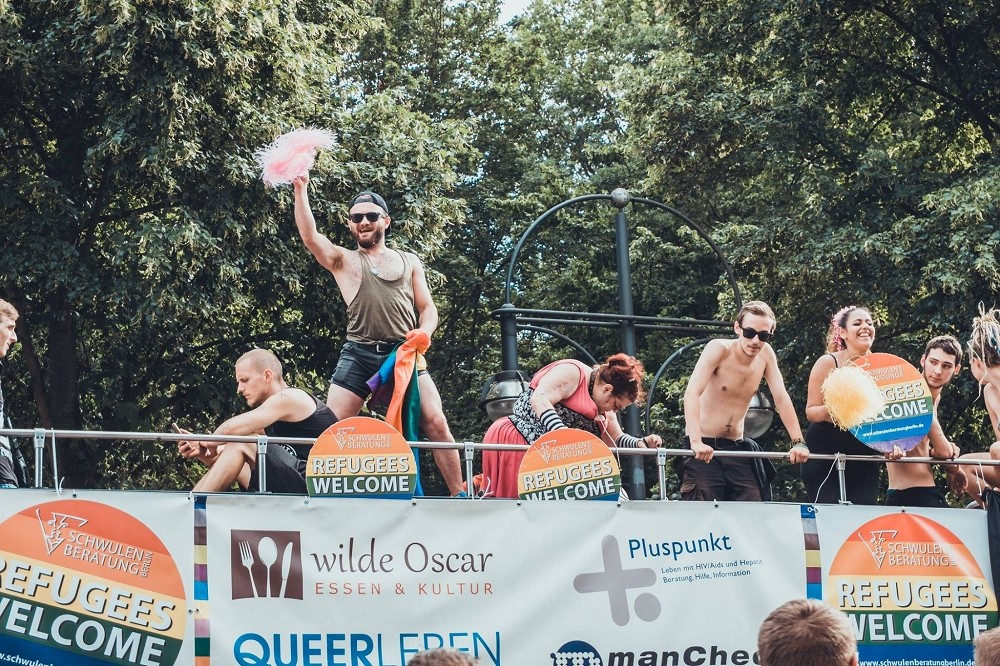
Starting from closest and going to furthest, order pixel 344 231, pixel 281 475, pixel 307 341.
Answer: pixel 281 475 < pixel 344 231 < pixel 307 341

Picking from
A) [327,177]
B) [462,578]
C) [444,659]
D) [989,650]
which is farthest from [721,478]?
[327,177]

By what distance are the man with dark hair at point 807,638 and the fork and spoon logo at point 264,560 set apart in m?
3.50

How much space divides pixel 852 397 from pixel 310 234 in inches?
121

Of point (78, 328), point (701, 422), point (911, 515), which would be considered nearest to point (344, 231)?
point (78, 328)

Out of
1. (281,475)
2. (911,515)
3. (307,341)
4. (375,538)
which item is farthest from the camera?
(307,341)

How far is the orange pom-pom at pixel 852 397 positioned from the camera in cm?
704

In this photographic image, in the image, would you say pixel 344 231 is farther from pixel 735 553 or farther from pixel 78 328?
pixel 735 553

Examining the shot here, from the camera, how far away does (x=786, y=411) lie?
7.32m

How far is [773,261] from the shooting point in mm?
15891

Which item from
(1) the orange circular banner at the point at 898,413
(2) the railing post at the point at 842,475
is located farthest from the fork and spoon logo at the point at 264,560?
(1) the orange circular banner at the point at 898,413

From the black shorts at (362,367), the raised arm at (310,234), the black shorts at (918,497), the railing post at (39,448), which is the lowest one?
the black shorts at (918,497)

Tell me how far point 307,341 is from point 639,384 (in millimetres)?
9237

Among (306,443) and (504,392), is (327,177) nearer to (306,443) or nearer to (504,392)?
(504,392)

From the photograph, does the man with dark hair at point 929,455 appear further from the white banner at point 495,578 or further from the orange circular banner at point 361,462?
the orange circular banner at point 361,462
